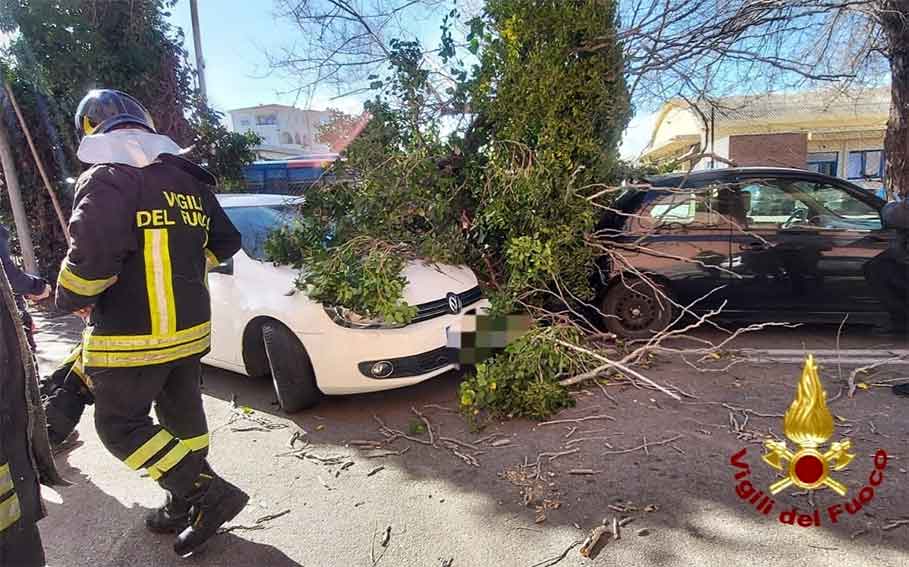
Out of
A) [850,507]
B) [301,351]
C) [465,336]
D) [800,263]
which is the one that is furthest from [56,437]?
[800,263]

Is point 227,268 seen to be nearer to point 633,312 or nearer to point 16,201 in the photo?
point 633,312

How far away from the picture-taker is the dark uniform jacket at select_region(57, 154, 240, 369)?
1.99 m

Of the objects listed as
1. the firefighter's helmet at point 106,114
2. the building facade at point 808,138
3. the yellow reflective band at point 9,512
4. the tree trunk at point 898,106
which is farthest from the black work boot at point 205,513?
the building facade at point 808,138

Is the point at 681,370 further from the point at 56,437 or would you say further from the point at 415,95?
the point at 56,437

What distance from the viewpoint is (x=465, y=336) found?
3.77 meters

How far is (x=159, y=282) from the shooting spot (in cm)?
216

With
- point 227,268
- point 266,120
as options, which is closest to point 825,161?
point 227,268

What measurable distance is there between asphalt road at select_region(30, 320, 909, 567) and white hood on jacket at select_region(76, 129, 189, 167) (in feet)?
5.70

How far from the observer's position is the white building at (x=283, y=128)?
537 centimetres

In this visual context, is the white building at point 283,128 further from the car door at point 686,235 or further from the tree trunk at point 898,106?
the tree trunk at point 898,106

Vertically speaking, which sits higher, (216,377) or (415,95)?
(415,95)

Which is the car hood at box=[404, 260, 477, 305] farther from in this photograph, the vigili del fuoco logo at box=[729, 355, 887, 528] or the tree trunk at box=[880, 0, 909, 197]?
the tree trunk at box=[880, 0, 909, 197]

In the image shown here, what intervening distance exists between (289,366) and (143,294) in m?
1.53

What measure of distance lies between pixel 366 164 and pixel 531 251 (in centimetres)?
153
